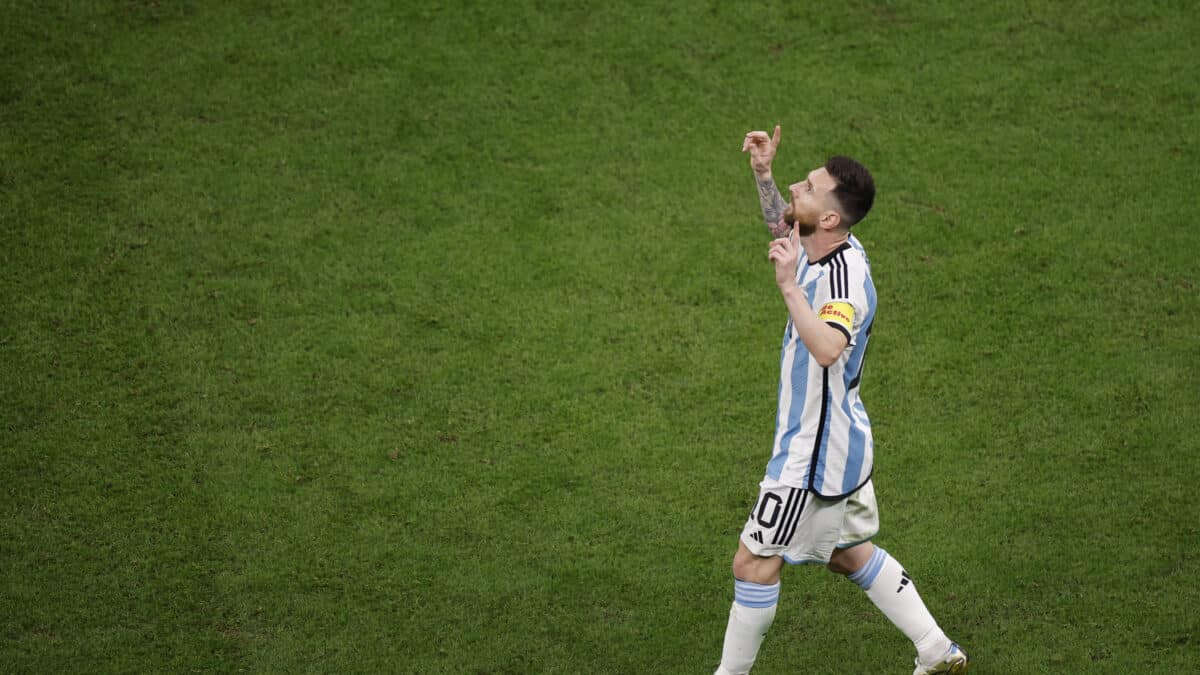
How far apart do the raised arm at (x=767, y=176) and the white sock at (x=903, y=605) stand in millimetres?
1310

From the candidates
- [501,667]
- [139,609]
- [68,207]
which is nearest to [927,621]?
[501,667]

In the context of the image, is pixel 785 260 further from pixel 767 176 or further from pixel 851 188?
pixel 767 176

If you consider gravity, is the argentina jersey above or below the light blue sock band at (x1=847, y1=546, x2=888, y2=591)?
above

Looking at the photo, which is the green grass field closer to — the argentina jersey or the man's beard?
the argentina jersey

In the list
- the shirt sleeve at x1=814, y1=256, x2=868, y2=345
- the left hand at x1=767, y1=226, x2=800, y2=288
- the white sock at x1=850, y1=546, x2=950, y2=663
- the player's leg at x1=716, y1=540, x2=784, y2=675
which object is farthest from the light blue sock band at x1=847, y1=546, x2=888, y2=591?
the left hand at x1=767, y1=226, x2=800, y2=288

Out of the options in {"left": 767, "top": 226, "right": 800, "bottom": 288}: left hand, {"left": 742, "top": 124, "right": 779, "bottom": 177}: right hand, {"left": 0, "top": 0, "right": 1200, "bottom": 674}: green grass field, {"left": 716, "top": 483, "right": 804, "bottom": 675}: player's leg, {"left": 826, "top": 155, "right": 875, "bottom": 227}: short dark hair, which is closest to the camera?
{"left": 767, "top": 226, "right": 800, "bottom": 288}: left hand

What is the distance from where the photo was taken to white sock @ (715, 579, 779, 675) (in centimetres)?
429

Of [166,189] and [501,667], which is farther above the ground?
[166,189]

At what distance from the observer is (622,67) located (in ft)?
26.1

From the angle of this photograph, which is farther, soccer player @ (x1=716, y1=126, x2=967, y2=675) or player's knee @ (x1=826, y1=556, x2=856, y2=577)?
player's knee @ (x1=826, y1=556, x2=856, y2=577)

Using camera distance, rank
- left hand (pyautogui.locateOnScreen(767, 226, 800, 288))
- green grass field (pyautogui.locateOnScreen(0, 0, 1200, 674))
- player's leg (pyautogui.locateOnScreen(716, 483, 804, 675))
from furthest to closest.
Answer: green grass field (pyautogui.locateOnScreen(0, 0, 1200, 674)) → player's leg (pyautogui.locateOnScreen(716, 483, 804, 675)) → left hand (pyautogui.locateOnScreen(767, 226, 800, 288))

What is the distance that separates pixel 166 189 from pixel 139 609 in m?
2.98

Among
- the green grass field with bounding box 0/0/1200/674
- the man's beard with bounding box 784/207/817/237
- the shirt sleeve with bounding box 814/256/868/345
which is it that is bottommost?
the green grass field with bounding box 0/0/1200/674

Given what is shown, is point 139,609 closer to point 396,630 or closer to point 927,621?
point 396,630
